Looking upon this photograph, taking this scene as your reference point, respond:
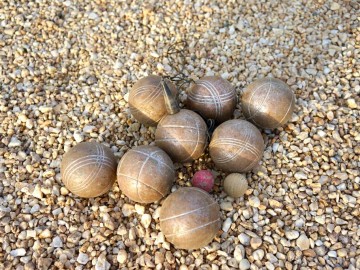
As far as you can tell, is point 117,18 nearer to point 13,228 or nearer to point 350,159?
point 13,228

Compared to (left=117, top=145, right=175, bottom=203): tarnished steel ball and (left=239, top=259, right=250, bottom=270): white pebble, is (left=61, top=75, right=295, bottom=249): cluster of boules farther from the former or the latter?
(left=239, top=259, right=250, bottom=270): white pebble

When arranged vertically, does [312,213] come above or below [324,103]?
below

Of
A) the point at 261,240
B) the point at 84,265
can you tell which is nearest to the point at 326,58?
the point at 261,240

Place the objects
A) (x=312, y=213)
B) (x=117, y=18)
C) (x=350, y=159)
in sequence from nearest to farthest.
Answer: (x=312, y=213) → (x=350, y=159) → (x=117, y=18)

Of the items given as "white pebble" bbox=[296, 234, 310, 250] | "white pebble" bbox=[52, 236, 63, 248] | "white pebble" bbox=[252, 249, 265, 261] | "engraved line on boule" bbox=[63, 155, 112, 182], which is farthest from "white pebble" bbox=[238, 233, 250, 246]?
"white pebble" bbox=[52, 236, 63, 248]

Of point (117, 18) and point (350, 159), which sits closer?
point (350, 159)

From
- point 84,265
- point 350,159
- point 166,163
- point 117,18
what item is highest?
point 117,18

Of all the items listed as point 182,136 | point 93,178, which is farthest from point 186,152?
point 93,178
